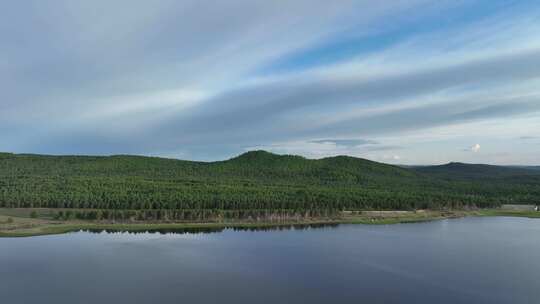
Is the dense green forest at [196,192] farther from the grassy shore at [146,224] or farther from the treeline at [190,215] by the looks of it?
the grassy shore at [146,224]

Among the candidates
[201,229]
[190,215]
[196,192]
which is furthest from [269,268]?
[196,192]

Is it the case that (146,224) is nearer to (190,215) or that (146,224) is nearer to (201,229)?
(190,215)

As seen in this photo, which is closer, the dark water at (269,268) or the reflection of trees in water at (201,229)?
the dark water at (269,268)

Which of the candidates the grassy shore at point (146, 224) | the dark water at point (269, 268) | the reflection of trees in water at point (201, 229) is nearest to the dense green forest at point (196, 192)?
the grassy shore at point (146, 224)

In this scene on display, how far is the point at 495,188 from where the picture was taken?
3752 inches

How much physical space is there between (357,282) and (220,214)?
26.1m

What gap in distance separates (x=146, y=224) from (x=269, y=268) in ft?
64.7

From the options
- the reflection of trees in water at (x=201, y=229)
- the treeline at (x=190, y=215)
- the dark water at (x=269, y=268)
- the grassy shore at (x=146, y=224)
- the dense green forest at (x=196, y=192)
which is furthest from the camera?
the dense green forest at (x=196, y=192)

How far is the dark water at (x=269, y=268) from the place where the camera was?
2562 centimetres

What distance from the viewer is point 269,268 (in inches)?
1244

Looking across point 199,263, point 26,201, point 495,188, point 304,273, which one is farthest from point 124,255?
point 495,188

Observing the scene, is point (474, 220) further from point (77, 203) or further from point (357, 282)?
point (77, 203)

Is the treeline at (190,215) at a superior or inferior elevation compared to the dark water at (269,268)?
superior

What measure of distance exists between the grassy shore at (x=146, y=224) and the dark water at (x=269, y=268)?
2172mm
